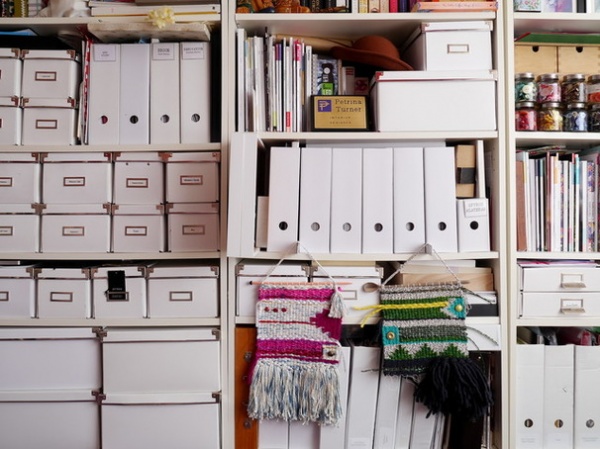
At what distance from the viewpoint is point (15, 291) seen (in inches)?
51.4

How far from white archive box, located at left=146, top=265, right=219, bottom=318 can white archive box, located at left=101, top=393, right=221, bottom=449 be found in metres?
0.26

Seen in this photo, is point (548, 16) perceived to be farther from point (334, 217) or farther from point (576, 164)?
point (334, 217)

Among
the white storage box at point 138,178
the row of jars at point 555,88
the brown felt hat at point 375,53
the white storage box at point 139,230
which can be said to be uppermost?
the brown felt hat at point 375,53

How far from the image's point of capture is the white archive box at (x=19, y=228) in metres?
1.31

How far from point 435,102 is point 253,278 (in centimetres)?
77

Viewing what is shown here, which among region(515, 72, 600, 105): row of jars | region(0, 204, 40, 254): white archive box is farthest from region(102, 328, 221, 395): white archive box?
region(515, 72, 600, 105): row of jars

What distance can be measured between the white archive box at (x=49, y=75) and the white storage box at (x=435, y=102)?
3.16ft

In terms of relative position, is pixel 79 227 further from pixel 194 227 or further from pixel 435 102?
pixel 435 102

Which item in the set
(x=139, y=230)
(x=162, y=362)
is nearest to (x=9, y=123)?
(x=139, y=230)

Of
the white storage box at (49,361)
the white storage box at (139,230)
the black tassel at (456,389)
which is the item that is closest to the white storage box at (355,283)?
the black tassel at (456,389)

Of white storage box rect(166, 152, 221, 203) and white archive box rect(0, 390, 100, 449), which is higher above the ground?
white storage box rect(166, 152, 221, 203)

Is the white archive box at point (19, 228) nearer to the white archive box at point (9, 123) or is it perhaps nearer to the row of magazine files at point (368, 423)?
the white archive box at point (9, 123)

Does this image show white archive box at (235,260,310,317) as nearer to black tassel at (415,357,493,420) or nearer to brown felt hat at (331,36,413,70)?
black tassel at (415,357,493,420)

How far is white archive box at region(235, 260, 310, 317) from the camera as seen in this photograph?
51.4 inches
